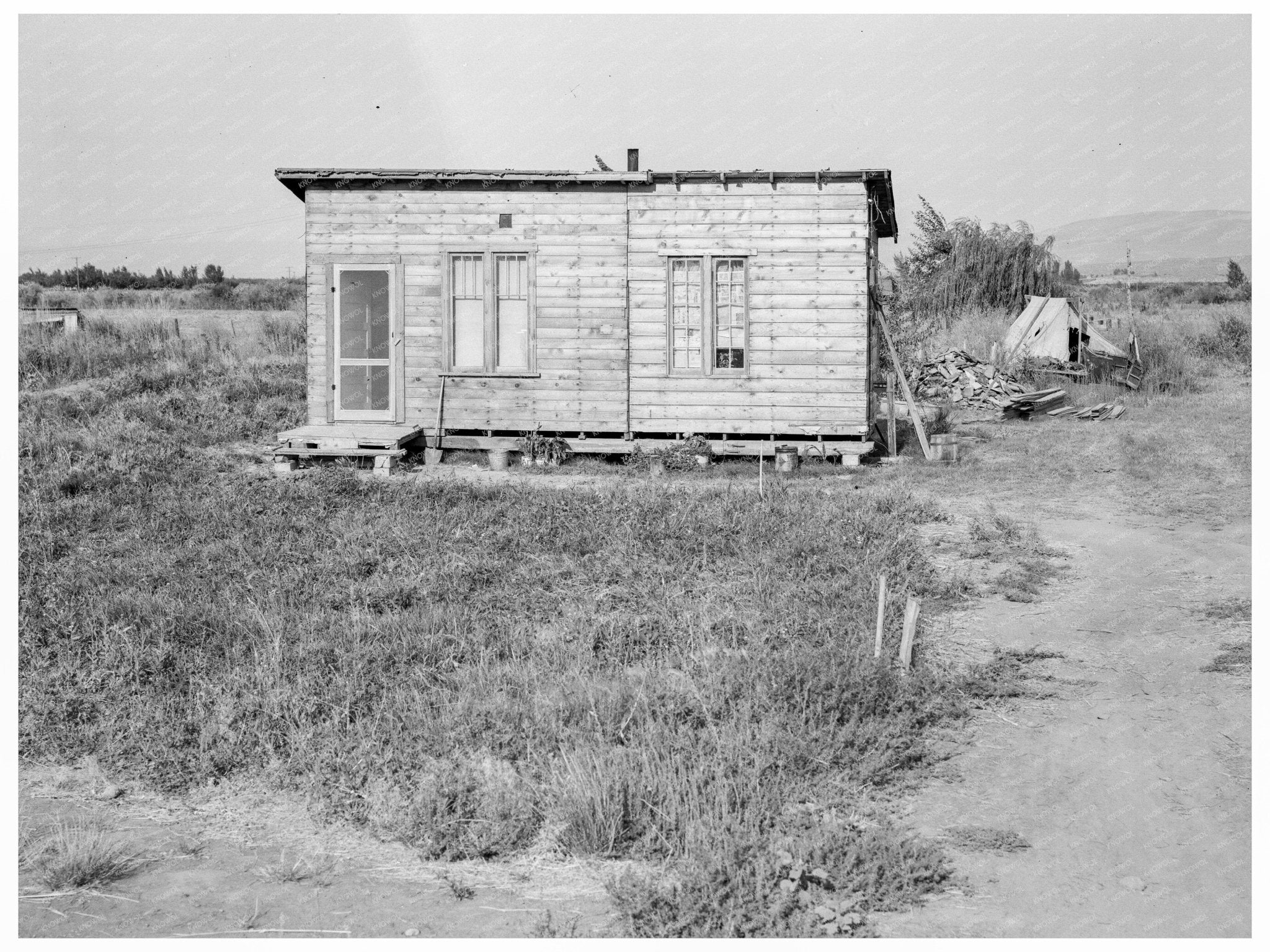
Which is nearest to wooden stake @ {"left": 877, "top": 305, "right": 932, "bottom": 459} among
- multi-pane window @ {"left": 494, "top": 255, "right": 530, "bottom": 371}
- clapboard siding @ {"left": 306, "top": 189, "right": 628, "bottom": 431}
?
clapboard siding @ {"left": 306, "top": 189, "right": 628, "bottom": 431}

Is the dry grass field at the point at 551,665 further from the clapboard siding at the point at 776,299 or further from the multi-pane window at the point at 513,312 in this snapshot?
the multi-pane window at the point at 513,312

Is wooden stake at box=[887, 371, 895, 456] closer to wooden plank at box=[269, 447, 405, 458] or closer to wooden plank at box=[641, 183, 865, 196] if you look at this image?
wooden plank at box=[641, 183, 865, 196]

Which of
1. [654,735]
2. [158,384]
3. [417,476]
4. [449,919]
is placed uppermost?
[158,384]

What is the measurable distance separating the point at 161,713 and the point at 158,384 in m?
15.4

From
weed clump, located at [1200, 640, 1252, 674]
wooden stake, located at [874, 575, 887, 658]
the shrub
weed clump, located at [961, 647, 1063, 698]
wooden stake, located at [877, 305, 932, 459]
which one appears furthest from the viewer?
the shrub

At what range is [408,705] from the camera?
21.7 ft

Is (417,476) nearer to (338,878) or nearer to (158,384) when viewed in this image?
(158,384)

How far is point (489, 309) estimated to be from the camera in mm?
15969

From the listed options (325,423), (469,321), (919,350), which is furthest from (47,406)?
(919,350)

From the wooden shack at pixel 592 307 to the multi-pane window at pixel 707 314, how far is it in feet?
0.07

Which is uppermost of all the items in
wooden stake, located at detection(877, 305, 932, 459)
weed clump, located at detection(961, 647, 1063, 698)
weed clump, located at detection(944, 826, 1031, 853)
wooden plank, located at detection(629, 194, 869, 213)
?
wooden plank, located at detection(629, 194, 869, 213)

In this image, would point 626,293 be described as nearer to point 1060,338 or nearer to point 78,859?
point 78,859

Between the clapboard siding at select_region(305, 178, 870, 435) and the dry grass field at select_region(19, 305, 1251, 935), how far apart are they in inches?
58.6

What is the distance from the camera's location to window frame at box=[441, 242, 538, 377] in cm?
1589
